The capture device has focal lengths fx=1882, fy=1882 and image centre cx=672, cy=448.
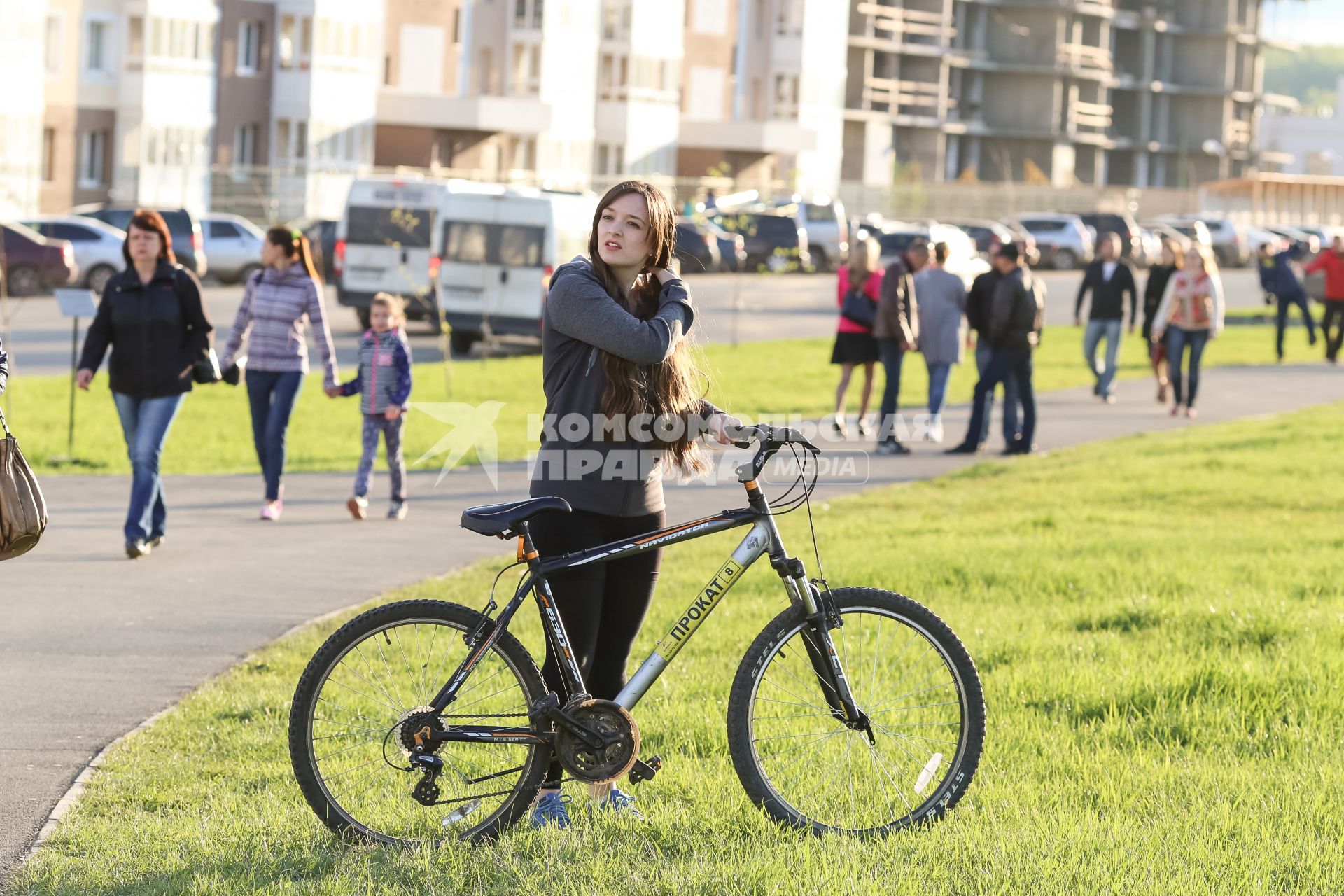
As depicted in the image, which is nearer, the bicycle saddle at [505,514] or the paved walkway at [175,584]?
the bicycle saddle at [505,514]

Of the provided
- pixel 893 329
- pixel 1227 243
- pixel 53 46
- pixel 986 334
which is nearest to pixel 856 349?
pixel 893 329

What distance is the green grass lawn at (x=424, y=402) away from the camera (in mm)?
15617

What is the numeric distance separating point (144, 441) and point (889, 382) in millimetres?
8345

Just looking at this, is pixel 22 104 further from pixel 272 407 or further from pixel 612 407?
pixel 612 407

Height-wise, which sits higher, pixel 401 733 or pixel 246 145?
pixel 246 145

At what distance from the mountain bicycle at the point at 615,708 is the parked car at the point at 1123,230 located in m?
49.0

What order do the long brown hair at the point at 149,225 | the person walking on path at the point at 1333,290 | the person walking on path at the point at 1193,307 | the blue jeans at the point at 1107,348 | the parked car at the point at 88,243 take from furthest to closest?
the parked car at the point at 88,243, the person walking on path at the point at 1333,290, the blue jeans at the point at 1107,348, the person walking on path at the point at 1193,307, the long brown hair at the point at 149,225

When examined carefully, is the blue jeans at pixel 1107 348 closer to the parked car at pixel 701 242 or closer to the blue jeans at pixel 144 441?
the blue jeans at pixel 144 441

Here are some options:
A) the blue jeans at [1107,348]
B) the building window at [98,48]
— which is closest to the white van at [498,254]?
the blue jeans at [1107,348]

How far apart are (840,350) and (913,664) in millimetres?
11952

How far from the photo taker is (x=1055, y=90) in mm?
98875

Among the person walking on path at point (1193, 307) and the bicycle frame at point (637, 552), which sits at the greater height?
the person walking on path at point (1193, 307)

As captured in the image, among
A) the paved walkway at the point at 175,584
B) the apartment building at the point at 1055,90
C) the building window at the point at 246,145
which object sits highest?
the apartment building at the point at 1055,90

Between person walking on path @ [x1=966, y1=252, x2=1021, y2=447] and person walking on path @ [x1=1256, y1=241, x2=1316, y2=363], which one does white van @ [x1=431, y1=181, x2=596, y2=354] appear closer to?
person walking on path @ [x1=966, y1=252, x2=1021, y2=447]
